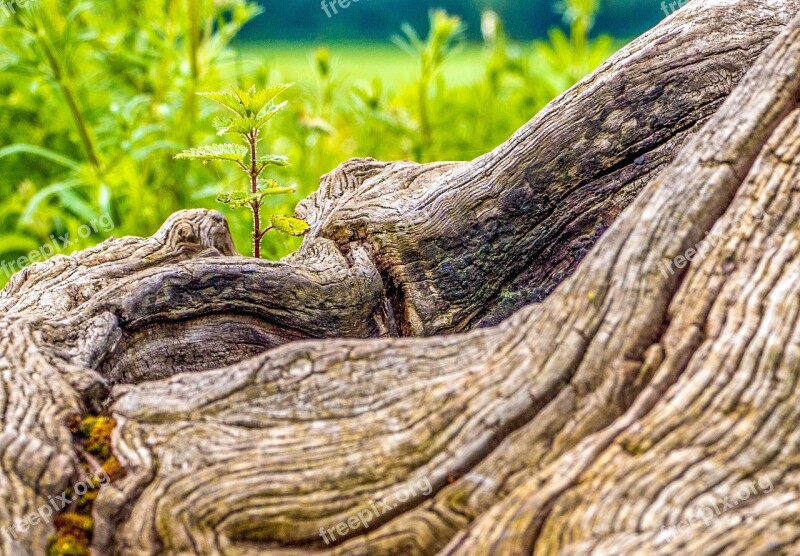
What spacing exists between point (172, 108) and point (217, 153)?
157 inches

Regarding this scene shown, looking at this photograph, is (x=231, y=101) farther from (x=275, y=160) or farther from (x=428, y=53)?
(x=428, y=53)

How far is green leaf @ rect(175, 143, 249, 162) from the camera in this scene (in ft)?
10.5

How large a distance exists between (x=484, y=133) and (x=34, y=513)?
641 centimetres

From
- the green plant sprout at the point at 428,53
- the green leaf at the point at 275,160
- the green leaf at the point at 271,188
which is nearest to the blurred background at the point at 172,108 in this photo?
the green plant sprout at the point at 428,53

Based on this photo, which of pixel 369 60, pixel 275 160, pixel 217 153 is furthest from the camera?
pixel 369 60

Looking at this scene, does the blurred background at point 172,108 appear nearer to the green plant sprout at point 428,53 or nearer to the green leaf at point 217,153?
the green plant sprout at point 428,53

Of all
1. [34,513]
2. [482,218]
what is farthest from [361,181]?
[34,513]

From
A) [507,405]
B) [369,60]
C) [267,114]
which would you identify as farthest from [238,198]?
[369,60]

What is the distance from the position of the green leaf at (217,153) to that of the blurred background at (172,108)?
153cm

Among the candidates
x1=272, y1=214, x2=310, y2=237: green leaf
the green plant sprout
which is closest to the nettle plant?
x1=272, y1=214, x2=310, y2=237: green leaf

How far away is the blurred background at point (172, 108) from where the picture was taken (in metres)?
6.10

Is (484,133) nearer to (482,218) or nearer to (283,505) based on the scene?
(482,218)

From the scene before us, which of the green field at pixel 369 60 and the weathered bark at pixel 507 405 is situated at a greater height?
the green field at pixel 369 60

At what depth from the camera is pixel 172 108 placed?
6902mm
